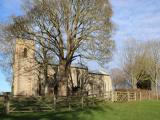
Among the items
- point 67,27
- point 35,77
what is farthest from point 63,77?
point 35,77

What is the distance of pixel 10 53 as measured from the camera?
53.4 meters

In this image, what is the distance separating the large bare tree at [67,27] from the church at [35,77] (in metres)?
2.98

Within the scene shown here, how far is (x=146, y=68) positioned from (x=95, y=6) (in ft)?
110

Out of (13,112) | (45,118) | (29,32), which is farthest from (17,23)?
(45,118)

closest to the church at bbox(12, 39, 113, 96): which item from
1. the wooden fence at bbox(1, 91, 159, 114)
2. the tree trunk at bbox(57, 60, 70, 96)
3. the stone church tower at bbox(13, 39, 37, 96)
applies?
the stone church tower at bbox(13, 39, 37, 96)

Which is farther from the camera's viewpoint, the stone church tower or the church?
the church

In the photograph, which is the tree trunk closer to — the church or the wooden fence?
the church

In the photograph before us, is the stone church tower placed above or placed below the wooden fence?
above

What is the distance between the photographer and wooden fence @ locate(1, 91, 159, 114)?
29.1 meters

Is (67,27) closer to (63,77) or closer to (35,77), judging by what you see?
(63,77)

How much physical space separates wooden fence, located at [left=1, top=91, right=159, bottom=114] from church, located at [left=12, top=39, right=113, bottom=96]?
38.9ft

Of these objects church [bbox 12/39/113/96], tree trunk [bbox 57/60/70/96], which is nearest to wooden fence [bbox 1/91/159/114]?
tree trunk [bbox 57/60/70/96]

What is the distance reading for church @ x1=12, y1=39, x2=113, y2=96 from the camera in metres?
51.6

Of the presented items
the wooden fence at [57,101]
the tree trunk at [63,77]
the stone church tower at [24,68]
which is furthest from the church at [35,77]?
the wooden fence at [57,101]
